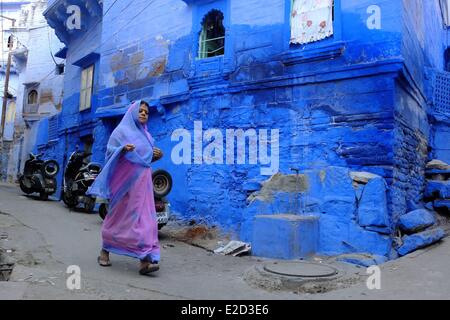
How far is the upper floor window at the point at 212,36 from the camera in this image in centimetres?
755

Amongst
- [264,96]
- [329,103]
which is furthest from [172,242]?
[329,103]

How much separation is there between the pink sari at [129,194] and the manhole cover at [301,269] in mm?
1201

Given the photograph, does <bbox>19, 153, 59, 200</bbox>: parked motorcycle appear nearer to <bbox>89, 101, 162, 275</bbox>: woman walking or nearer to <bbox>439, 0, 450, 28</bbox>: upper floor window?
<bbox>89, 101, 162, 275</bbox>: woman walking

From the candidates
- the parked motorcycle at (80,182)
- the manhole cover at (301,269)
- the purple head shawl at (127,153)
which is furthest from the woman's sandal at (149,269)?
the parked motorcycle at (80,182)

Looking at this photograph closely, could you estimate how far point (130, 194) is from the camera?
4.05 metres

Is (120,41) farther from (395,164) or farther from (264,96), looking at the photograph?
(395,164)

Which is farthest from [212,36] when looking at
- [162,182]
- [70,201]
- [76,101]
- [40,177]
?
[76,101]

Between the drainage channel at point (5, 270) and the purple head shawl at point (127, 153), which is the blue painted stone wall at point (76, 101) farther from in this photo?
the drainage channel at point (5, 270)

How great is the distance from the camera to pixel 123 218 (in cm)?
403

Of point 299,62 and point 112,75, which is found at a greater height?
point 112,75

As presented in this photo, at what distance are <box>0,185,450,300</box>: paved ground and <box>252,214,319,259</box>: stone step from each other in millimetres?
248

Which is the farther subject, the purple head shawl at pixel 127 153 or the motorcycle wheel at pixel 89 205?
the motorcycle wheel at pixel 89 205

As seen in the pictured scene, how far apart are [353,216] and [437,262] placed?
1.07 m
